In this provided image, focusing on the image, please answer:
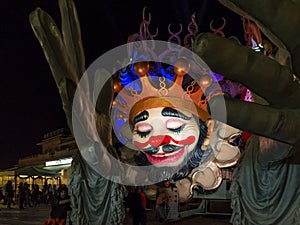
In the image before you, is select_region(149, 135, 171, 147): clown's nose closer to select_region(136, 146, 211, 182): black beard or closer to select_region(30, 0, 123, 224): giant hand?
select_region(136, 146, 211, 182): black beard

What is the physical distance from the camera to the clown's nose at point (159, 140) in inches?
478

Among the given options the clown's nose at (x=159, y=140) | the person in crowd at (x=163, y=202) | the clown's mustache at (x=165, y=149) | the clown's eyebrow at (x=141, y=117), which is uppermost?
the clown's eyebrow at (x=141, y=117)

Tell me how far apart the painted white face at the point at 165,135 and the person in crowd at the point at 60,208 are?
15.8 feet

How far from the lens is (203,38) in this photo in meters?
2.29

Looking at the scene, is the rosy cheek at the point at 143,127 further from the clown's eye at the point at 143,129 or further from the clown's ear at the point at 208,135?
the clown's ear at the point at 208,135

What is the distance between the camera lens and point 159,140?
12141 millimetres

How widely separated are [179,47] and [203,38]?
912 cm

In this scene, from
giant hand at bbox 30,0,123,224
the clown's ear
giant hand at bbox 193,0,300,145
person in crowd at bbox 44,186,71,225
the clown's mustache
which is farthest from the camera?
the clown's ear

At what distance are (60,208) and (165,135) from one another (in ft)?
17.3

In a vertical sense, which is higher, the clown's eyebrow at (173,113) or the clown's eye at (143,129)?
A: the clown's eyebrow at (173,113)

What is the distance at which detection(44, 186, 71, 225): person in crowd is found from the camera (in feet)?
23.9

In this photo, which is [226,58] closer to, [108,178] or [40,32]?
[40,32]

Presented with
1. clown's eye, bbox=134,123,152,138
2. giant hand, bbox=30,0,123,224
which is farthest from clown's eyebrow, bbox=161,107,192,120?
giant hand, bbox=30,0,123,224

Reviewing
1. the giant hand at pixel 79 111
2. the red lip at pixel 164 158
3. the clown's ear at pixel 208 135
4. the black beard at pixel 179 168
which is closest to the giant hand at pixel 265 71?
the giant hand at pixel 79 111
